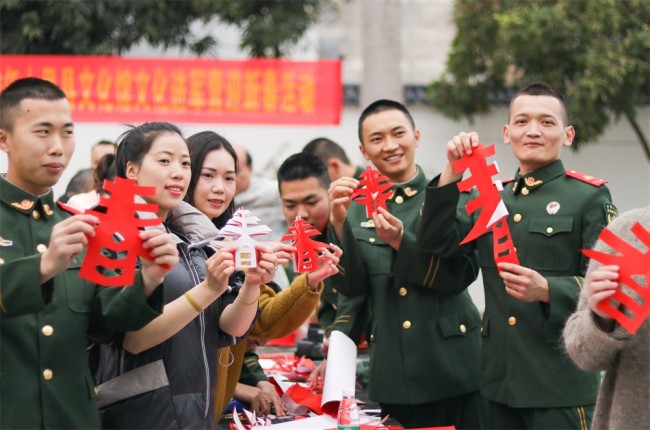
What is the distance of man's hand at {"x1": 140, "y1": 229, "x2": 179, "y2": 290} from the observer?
242cm

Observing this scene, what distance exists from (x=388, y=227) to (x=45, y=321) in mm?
1487

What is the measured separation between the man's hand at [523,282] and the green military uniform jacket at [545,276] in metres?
0.05

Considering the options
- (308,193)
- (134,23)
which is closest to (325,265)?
(308,193)

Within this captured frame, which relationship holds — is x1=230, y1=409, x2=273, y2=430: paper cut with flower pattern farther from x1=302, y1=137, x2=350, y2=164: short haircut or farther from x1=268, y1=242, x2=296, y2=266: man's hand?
x1=302, y1=137, x2=350, y2=164: short haircut

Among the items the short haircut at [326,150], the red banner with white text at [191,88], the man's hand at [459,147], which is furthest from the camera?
the red banner with white text at [191,88]

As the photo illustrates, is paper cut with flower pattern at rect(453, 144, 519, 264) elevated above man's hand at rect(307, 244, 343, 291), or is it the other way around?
paper cut with flower pattern at rect(453, 144, 519, 264)

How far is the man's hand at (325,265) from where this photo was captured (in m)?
3.29

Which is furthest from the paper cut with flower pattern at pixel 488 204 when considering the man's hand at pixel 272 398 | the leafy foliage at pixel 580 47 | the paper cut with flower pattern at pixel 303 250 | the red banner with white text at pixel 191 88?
the red banner with white text at pixel 191 88

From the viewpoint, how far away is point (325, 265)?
3.31 metres

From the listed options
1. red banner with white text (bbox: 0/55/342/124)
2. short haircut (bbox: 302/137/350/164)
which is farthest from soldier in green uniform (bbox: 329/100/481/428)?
red banner with white text (bbox: 0/55/342/124)

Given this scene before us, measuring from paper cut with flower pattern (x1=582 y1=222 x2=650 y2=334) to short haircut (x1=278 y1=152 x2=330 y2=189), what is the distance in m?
1.91

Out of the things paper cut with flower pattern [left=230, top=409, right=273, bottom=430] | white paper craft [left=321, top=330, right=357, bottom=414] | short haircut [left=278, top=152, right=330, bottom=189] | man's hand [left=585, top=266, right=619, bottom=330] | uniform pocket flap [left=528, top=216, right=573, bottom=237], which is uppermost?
short haircut [left=278, top=152, right=330, bottom=189]

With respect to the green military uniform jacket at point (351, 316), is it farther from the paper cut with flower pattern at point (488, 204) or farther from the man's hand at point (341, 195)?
the paper cut with flower pattern at point (488, 204)

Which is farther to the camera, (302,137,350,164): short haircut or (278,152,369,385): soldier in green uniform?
(302,137,350,164): short haircut
